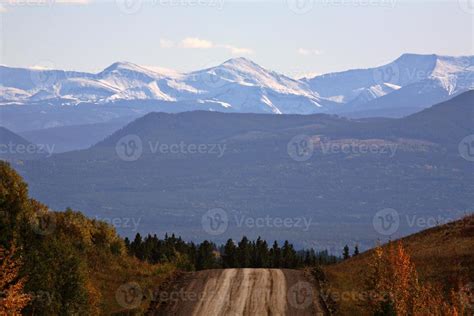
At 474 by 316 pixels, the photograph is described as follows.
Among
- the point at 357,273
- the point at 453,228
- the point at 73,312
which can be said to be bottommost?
the point at 73,312

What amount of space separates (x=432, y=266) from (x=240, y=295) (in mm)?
9292

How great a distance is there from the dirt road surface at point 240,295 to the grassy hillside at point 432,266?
4.63 feet

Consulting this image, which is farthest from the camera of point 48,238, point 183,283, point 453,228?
point 453,228

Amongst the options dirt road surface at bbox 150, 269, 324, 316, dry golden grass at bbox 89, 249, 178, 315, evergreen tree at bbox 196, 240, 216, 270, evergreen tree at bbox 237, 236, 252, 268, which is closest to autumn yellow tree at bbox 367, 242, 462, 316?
dirt road surface at bbox 150, 269, 324, 316

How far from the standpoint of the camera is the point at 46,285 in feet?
93.4

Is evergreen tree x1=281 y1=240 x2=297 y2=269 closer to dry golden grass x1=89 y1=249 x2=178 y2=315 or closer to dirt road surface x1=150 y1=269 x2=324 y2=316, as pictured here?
dry golden grass x1=89 y1=249 x2=178 y2=315

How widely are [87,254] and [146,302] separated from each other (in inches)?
360

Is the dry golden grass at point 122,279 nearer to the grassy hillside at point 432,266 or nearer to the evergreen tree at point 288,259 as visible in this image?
the grassy hillside at point 432,266

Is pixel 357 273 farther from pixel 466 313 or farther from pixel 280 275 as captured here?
pixel 466 313

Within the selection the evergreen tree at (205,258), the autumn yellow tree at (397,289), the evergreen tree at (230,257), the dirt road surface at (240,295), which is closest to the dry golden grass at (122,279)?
the dirt road surface at (240,295)

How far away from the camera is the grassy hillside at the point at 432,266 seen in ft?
116

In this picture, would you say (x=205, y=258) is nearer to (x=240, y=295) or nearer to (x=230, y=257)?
(x=230, y=257)

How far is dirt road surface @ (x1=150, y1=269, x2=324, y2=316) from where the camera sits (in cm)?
3416

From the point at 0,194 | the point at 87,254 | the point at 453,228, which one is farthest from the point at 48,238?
the point at 453,228
